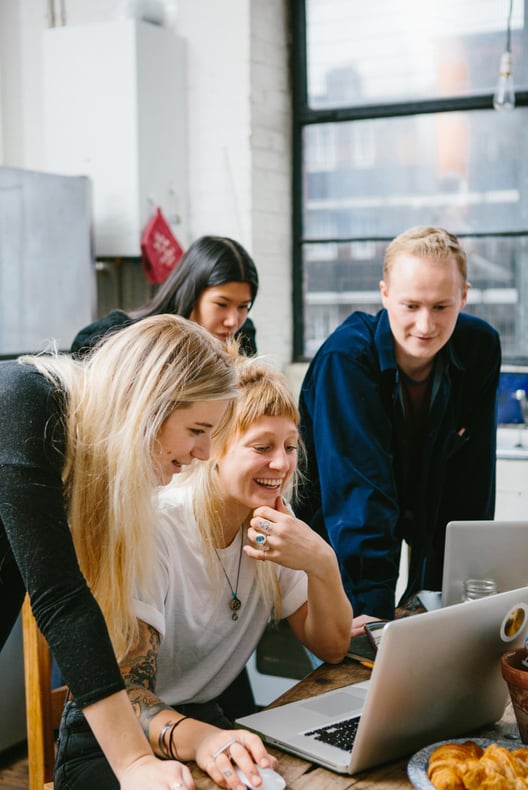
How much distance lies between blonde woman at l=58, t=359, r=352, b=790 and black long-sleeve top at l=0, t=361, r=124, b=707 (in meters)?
0.30

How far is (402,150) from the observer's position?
4.02m

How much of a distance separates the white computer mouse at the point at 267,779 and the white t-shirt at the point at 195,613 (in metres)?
0.39

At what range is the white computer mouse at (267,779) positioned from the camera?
115 cm

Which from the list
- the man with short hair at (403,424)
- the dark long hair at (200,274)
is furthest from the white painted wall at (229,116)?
the man with short hair at (403,424)

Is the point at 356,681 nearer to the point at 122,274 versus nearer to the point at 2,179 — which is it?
the point at 2,179

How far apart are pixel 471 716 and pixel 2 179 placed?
2.75 meters

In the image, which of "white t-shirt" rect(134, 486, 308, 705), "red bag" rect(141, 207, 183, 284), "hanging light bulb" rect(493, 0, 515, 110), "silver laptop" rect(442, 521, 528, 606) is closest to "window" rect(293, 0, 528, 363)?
"hanging light bulb" rect(493, 0, 515, 110)

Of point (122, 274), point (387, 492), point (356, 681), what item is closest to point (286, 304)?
point (122, 274)

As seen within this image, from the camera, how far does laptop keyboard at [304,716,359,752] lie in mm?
1272

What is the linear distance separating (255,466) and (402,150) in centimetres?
270

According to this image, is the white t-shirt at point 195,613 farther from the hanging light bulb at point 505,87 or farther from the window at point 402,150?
the window at point 402,150

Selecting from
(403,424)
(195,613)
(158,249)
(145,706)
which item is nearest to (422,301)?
(403,424)

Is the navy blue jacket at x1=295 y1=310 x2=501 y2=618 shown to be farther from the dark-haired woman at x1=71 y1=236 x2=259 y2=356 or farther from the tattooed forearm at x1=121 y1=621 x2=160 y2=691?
the tattooed forearm at x1=121 y1=621 x2=160 y2=691

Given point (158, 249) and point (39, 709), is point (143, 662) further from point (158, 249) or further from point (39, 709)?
point (158, 249)
